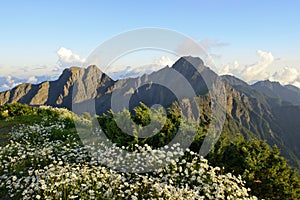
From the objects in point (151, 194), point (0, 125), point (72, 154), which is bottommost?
point (0, 125)

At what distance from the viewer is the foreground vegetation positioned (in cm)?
746

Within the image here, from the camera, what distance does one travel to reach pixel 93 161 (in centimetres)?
955

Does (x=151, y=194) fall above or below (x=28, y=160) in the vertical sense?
above

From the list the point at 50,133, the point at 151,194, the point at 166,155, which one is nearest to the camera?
the point at 151,194

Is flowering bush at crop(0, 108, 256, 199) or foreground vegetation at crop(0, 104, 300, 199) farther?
foreground vegetation at crop(0, 104, 300, 199)

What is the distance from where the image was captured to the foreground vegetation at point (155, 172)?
7.46 m

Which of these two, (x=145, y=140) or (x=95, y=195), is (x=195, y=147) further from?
(x=95, y=195)

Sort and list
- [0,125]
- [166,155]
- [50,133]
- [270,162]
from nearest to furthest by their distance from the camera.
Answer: [166,155], [270,162], [50,133], [0,125]

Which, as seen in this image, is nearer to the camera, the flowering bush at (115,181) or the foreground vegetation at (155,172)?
the flowering bush at (115,181)

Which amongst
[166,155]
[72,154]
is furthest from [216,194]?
[72,154]

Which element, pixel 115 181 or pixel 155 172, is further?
pixel 155 172

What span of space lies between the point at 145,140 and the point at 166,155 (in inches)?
59.1

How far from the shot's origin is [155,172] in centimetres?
873

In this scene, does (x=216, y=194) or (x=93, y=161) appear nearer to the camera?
(x=216, y=194)
